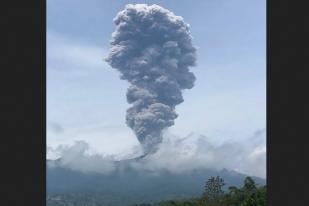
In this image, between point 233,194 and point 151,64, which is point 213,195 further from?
point 151,64

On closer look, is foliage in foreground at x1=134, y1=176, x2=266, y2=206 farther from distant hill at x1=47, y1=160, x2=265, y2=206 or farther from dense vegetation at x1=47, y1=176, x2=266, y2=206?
distant hill at x1=47, y1=160, x2=265, y2=206

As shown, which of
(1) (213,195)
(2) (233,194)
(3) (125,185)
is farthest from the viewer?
(3) (125,185)

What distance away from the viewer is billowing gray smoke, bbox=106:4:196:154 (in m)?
69.8

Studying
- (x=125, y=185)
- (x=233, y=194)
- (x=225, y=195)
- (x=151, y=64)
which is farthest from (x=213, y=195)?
(x=125, y=185)

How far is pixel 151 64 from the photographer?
3059 inches

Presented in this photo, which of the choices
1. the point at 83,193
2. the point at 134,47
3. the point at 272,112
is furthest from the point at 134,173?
the point at 272,112

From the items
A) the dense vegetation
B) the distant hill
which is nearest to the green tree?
the dense vegetation

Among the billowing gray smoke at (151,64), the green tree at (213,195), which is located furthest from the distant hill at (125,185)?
the green tree at (213,195)

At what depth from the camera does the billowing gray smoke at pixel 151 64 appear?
6981cm

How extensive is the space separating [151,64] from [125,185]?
53.6 meters

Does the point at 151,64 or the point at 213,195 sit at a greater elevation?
the point at 151,64

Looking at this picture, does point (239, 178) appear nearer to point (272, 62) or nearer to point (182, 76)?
point (182, 76)

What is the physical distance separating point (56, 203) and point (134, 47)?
47681mm

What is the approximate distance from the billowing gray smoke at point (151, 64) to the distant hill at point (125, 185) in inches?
1699
